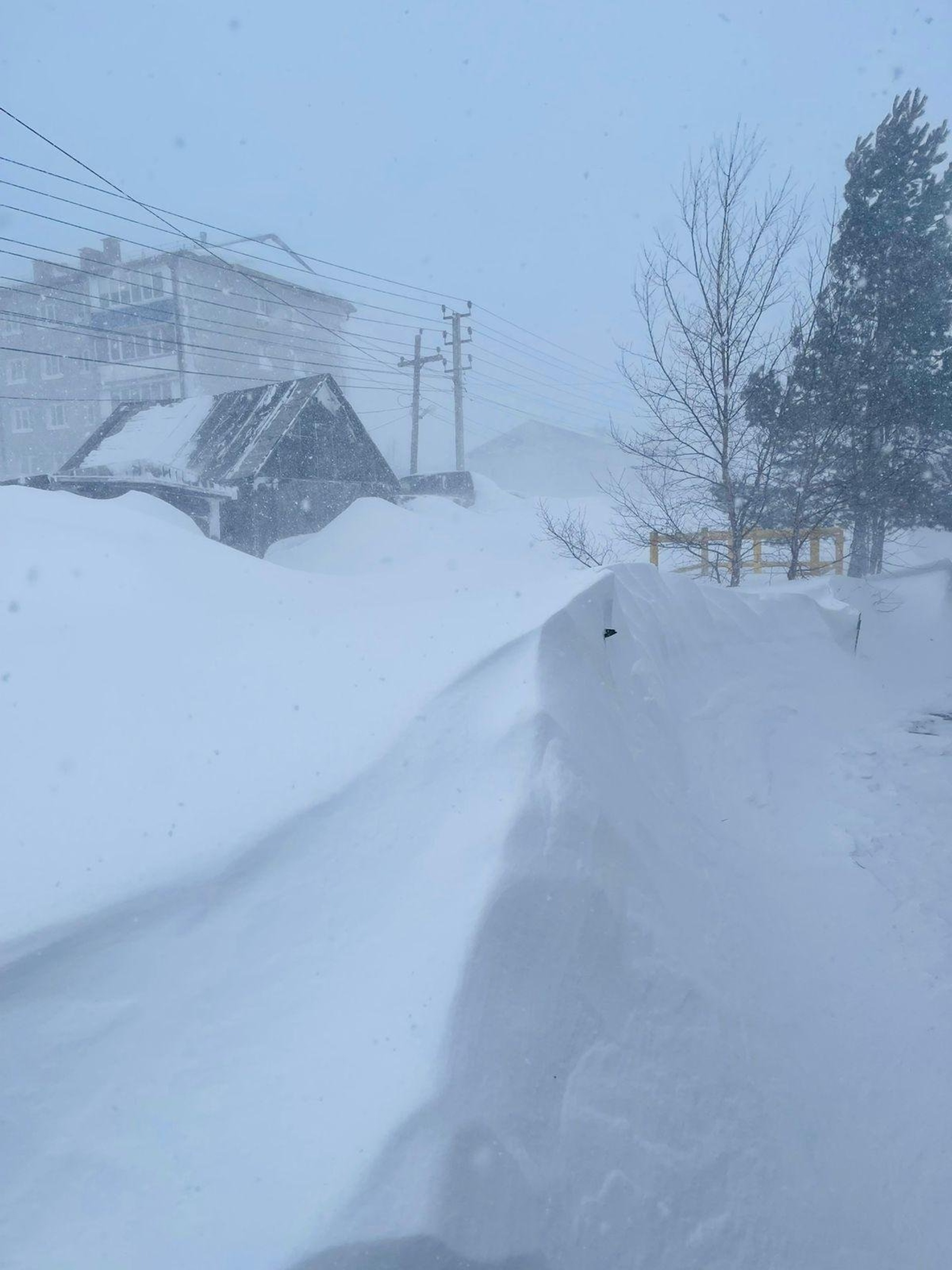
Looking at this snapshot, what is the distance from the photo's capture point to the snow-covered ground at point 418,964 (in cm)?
204

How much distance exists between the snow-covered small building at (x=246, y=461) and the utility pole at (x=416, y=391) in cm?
1119

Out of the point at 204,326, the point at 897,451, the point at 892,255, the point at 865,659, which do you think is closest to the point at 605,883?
the point at 865,659

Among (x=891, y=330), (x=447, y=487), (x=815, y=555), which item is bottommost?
(x=815, y=555)

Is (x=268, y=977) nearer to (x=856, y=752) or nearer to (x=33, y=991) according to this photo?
(x=33, y=991)

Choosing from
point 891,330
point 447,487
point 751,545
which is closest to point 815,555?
point 751,545

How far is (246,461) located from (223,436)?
4.79 feet

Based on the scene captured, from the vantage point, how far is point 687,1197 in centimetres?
255

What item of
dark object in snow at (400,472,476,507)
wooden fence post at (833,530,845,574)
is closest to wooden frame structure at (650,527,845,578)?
wooden fence post at (833,530,845,574)

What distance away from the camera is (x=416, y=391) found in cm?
3073

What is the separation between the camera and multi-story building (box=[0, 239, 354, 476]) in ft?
108

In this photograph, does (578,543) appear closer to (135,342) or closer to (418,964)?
(418,964)

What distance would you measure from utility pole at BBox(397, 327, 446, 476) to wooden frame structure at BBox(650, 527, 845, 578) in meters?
18.3

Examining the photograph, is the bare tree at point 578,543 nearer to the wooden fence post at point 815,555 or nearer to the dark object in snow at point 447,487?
the wooden fence post at point 815,555

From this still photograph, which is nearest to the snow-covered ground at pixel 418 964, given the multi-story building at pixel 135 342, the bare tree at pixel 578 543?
the bare tree at pixel 578 543
